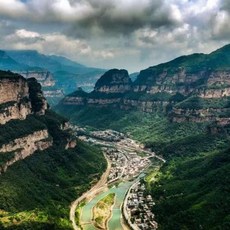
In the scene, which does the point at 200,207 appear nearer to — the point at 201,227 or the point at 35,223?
the point at 201,227

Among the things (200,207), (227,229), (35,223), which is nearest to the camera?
(227,229)

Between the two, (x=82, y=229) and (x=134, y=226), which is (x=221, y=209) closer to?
(x=134, y=226)

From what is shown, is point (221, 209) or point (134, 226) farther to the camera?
point (134, 226)

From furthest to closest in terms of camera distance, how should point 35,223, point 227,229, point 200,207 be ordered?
point 200,207, point 35,223, point 227,229

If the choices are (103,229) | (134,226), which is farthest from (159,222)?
(103,229)

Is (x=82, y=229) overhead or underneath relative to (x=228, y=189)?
underneath

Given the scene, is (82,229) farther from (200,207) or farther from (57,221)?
(200,207)

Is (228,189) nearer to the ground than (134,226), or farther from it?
farther from it

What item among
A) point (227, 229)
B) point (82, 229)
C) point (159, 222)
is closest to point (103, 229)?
point (82, 229)

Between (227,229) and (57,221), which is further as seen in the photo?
(57,221)
